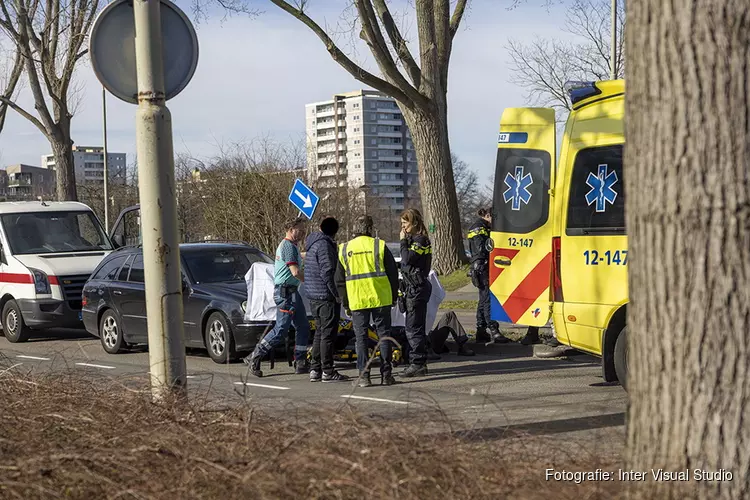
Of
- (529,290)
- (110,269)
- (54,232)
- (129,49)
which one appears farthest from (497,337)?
(54,232)

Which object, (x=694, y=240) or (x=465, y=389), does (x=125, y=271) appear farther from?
(x=694, y=240)

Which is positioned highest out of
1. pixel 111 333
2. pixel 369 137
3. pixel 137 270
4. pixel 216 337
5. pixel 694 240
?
pixel 369 137

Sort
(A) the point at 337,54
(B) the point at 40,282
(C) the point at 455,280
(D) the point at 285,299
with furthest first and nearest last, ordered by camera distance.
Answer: (C) the point at 455,280, (A) the point at 337,54, (B) the point at 40,282, (D) the point at 285,299

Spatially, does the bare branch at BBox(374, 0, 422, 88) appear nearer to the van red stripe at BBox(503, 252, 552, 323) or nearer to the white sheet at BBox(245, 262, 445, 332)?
the white sheet at BBox(245, 262, 445, 332)

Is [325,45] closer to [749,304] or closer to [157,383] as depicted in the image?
[157,383]

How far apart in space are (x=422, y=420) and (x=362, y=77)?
15.1 meters

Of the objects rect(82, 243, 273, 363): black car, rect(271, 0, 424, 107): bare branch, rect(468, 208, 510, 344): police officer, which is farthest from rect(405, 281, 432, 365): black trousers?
rect(271, 0, 424, 107): bare branch

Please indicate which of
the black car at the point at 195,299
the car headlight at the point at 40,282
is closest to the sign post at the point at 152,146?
the black car at the point at 195,299

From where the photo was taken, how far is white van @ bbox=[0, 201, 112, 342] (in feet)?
53.6

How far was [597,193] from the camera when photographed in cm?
902

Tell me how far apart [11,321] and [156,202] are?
11881 mm

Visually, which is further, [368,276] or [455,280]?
[455,280]

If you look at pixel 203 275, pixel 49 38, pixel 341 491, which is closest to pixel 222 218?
pixel 49 38

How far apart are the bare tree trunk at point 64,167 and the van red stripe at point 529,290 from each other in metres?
20.7
